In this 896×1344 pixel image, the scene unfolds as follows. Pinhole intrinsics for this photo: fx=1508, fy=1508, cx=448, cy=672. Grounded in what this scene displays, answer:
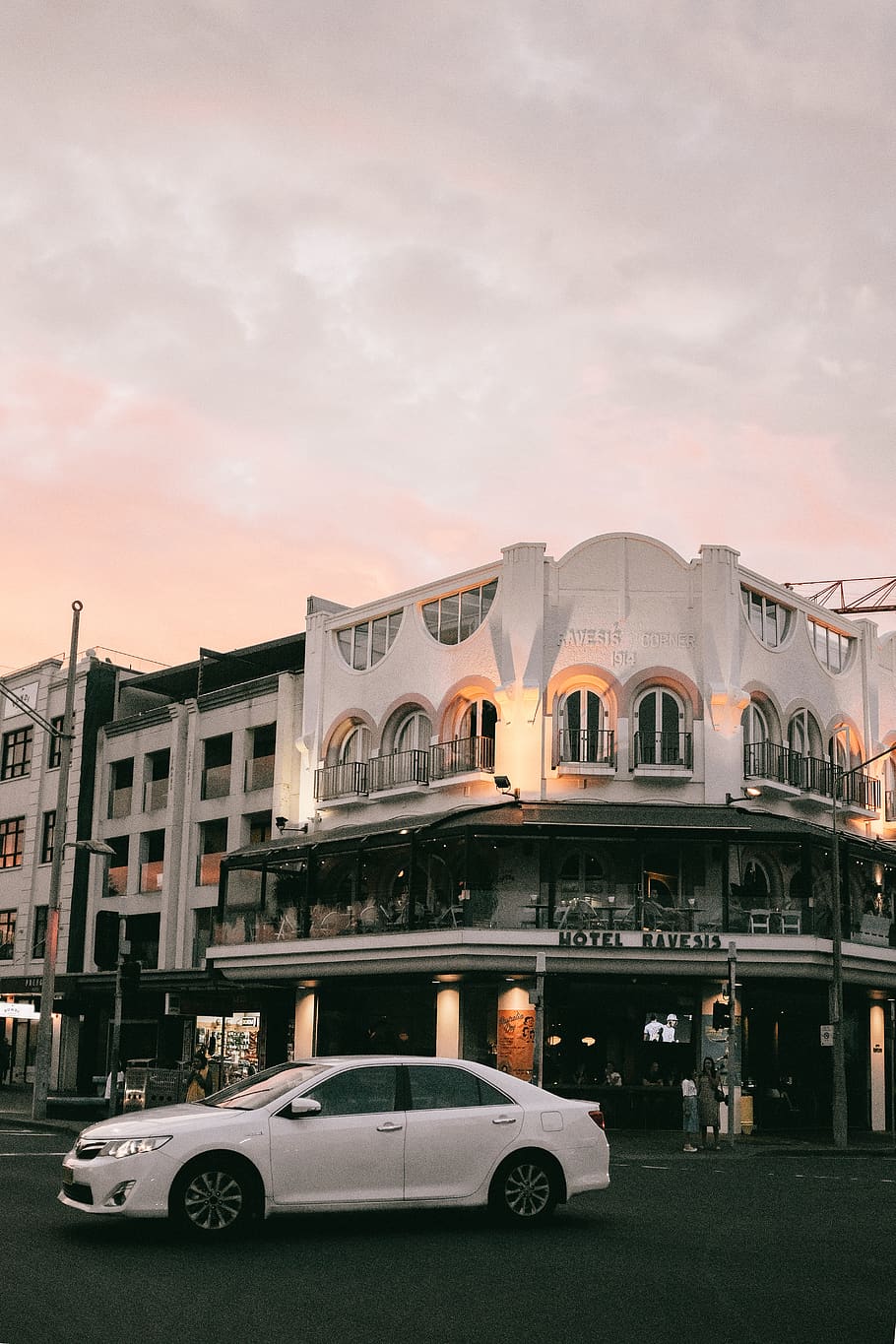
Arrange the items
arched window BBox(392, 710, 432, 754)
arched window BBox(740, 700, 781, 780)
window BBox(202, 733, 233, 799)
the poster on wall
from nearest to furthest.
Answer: the poster on wall → arched window BBox(740, 700, 781, 780) → arched window BBox(392, 710, 432, 754) → window BBox(202, 733, 233, 799)

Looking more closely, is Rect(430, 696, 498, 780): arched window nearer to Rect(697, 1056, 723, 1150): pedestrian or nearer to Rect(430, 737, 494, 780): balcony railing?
Rect(430, 737, 494, 780): balcony railing

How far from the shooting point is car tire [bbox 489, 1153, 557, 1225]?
1320 centimetres

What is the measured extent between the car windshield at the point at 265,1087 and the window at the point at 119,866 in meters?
38.0

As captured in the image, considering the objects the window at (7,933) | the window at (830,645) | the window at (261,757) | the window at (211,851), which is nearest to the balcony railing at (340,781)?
the window at (261,757)

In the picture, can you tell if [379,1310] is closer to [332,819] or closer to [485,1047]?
[485,1047]

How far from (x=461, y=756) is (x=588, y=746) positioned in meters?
3.28

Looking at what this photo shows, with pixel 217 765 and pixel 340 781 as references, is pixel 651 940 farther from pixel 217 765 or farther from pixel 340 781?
pixel 217 765

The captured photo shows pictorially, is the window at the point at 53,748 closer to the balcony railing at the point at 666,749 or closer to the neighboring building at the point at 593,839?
the neighboring building at the point at 593,839

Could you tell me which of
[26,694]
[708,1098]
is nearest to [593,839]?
[708,1098]

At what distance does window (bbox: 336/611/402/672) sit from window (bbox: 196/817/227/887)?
7.42 m

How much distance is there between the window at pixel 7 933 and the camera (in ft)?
175

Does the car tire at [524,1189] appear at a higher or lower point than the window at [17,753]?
lower

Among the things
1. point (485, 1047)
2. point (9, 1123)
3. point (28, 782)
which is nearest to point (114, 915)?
point (9, 1123)

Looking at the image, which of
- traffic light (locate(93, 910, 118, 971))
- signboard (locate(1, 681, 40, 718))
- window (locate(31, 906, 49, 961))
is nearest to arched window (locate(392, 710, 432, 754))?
traffic light (locate(93, 910, 118, 971))
